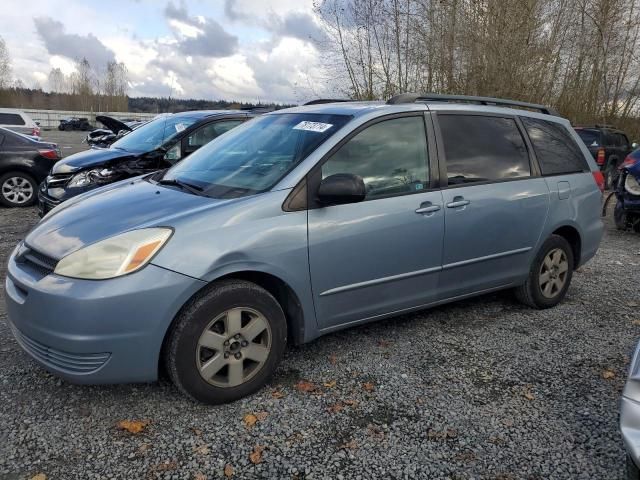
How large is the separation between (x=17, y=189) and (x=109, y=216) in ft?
24.3

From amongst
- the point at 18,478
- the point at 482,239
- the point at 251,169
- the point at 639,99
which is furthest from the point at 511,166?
the point at 639,99

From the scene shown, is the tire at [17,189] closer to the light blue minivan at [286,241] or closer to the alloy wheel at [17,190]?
the alloy wheel at [17,190]

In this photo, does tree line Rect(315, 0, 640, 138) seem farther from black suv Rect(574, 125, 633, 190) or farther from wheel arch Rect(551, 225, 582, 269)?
wheel arch Rect(551, 225, 582, 269)

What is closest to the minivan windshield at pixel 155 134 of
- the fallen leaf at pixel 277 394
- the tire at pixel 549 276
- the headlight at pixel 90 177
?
the headlight at pixel 90 177

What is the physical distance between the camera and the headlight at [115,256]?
2.63 m

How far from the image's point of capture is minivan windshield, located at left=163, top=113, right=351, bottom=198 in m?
3.25

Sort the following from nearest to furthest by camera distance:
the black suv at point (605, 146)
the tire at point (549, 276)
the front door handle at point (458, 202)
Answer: the front door handle at point (458, 202) → the tire at point (549, 276) → the black suv at point (605, 146)

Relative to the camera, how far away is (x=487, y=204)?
3.93m

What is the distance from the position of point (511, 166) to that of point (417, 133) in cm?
101

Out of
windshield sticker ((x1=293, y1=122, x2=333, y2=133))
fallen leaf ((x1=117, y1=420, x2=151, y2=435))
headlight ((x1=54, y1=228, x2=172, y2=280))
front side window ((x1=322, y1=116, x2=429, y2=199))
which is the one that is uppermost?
windshield sticker ((x1=293, y1=122, x2=333, y2=133))

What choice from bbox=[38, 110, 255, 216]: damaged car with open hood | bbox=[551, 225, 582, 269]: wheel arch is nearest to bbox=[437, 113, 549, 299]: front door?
bbox=[551, 225, 582, 269]: wheel arch

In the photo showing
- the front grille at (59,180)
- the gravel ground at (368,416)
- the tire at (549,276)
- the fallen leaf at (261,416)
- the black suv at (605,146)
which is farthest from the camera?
the black suv at (605,146)

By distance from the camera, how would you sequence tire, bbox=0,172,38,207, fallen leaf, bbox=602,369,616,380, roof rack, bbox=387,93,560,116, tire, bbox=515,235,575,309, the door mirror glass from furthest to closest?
tire, bbox=0,172,38,207 < the door mirror glass < tire, bbox=515,235,575,309 < roof rack, bbox=387,93,560,116 < fallen leaf, bbox=602,369,616,380

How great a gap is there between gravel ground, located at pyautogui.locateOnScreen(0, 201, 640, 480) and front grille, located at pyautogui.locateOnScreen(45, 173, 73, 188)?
10.4ft
